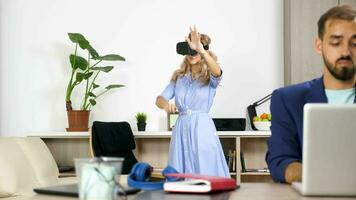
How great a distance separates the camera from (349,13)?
1.67 meters

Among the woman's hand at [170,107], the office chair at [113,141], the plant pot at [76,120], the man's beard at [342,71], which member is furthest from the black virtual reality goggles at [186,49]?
the man's beard at [342,71]

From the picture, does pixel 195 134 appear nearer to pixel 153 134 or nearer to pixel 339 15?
pixel 153 134

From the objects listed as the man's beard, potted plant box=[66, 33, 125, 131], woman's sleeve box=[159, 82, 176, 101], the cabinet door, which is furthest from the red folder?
the cabinet door

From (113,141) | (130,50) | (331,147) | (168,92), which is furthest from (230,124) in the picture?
(331,147)

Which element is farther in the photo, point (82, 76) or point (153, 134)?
point (82, 76)

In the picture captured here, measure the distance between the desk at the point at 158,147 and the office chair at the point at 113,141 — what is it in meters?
0.26

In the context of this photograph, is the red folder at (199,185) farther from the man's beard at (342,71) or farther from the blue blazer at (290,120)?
the man's beard at (342,71)

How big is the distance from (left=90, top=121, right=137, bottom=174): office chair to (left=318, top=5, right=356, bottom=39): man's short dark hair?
2.00 metres

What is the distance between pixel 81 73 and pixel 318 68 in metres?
2.03

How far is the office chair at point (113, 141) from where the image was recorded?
140 inches

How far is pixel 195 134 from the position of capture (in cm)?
330

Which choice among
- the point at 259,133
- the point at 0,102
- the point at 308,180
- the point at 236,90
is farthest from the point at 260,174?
the point at 308,180

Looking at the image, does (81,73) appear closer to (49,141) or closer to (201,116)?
(49,141)

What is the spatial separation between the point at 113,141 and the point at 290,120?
2.12m
